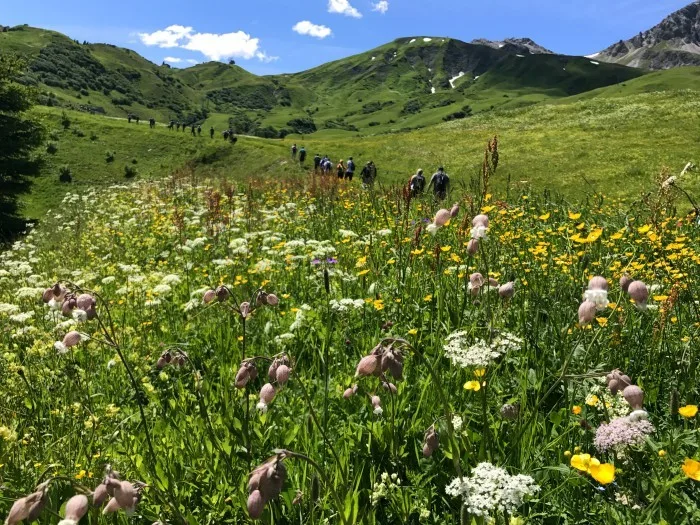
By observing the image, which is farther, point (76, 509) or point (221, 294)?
point (221, 294)

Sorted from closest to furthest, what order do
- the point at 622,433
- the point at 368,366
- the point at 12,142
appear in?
the point at 368,366 → the point at 622,433 → the point at 12,142

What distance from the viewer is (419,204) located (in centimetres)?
1258

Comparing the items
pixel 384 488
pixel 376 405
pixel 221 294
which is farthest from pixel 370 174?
pixel 384 488

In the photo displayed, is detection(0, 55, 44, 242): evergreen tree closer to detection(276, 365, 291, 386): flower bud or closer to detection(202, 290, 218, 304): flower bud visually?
detection(202, 290, 218, 304): flower bud

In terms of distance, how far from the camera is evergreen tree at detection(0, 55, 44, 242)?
24797mm

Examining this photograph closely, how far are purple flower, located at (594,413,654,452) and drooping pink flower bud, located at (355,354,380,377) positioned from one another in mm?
1159

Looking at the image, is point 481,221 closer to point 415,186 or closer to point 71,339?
point 71,339

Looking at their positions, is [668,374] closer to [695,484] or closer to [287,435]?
[695,484]

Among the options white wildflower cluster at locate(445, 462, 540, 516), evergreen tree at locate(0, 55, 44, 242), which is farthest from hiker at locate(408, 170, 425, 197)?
evergreen tree at locate(0, 55, 44, 242)

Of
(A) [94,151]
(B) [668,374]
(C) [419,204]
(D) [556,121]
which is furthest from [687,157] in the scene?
(A) [94,151]

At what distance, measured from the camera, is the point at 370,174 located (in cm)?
1545

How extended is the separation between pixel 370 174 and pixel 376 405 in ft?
42.6

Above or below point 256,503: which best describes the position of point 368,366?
above

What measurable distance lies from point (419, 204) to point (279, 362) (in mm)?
10656
